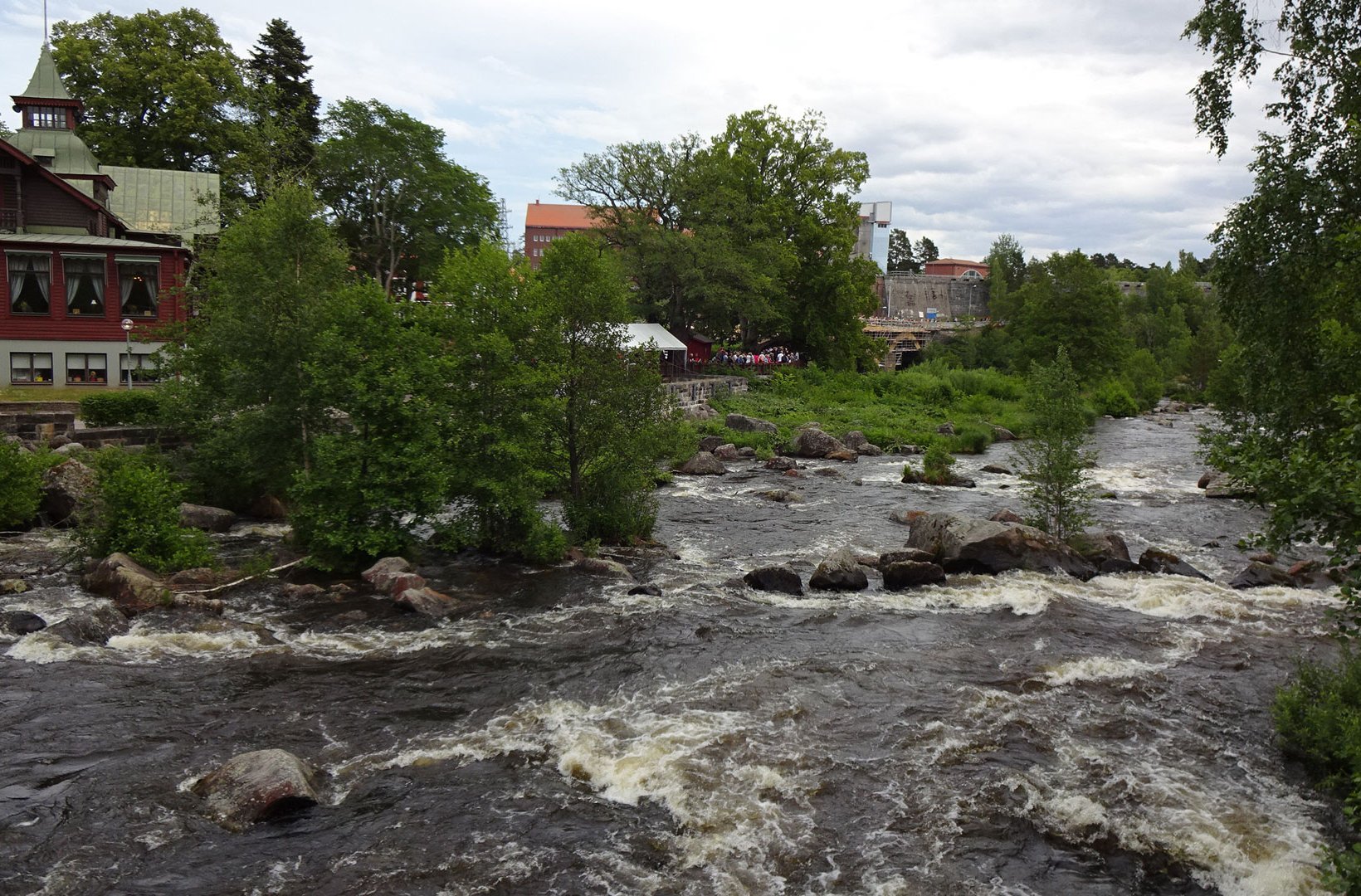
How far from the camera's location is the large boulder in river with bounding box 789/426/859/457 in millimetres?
45750

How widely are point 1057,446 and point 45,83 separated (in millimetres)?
48083

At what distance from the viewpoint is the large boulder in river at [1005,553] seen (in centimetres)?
2348

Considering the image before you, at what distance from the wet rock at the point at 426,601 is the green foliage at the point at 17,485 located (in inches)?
446

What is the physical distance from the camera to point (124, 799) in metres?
11.9

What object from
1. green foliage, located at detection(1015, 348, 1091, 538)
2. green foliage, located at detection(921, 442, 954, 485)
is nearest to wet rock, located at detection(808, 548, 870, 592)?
green foliage, located at detection(1015, 348, 1091, 538)

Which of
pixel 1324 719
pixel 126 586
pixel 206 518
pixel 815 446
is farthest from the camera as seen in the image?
pixel 815 446

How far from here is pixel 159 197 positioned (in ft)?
157

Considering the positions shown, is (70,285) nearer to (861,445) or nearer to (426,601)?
(426,601)

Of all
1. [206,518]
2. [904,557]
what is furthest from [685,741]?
[206,518]

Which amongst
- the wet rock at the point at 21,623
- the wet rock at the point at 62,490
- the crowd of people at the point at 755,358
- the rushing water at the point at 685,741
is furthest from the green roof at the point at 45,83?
the crowd of people at the point at 755,358

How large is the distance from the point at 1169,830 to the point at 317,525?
17917mm

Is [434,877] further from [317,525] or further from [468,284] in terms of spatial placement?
[468,284]

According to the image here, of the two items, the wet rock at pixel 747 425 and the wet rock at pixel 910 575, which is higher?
the wet rock at pixel 747 425

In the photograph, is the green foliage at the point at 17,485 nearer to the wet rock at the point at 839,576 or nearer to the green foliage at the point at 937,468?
the wet rock at the point at 839,576
